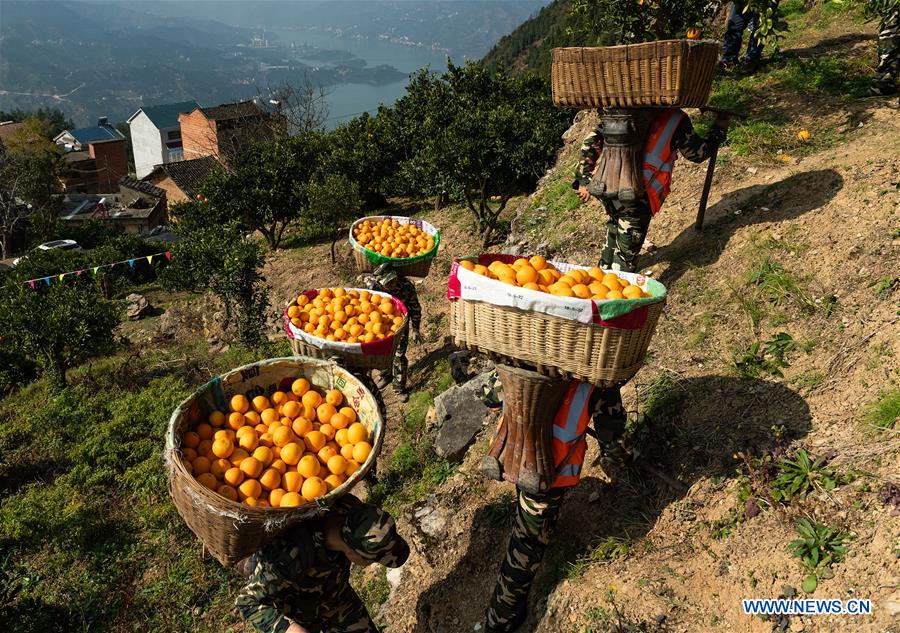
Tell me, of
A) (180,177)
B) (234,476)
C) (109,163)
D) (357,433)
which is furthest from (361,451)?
(109,163)

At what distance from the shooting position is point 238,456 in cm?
353

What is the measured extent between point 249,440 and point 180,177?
167 ft

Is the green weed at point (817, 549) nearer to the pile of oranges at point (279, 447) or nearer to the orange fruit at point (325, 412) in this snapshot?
the pile of oranges at point (279, 447)

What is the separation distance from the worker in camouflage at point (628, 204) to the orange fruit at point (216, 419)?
390 cm

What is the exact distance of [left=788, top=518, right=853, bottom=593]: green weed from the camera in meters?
3.44

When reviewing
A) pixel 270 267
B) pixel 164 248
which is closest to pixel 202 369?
pixel 270 267

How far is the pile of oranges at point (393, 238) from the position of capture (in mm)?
8891

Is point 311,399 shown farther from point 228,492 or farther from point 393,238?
point 393,238

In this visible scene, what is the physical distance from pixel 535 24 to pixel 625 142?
298 feet

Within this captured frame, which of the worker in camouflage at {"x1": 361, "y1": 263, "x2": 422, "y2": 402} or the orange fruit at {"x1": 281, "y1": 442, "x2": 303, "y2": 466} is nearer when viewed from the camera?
the orange fruit at {"x1": 281, "y1": 442, "x2": 303, "y2": 466}

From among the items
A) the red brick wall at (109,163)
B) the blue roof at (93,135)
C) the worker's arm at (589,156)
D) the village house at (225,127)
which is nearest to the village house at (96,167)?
the red brick wall at (109,163)

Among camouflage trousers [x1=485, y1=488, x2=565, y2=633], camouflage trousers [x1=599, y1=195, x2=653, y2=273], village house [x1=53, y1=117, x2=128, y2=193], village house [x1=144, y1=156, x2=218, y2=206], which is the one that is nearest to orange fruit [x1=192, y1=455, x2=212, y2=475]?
camouflage trousers [x1=485, y1=488, x2=565, y2=633]

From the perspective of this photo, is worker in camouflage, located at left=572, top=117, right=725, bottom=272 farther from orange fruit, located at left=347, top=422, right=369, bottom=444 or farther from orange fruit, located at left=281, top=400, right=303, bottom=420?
orange fruit, located at left=281, top=400, right=303, bottom=420

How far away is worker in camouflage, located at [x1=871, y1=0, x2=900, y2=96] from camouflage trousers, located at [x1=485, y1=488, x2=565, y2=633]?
9285 millimetres
